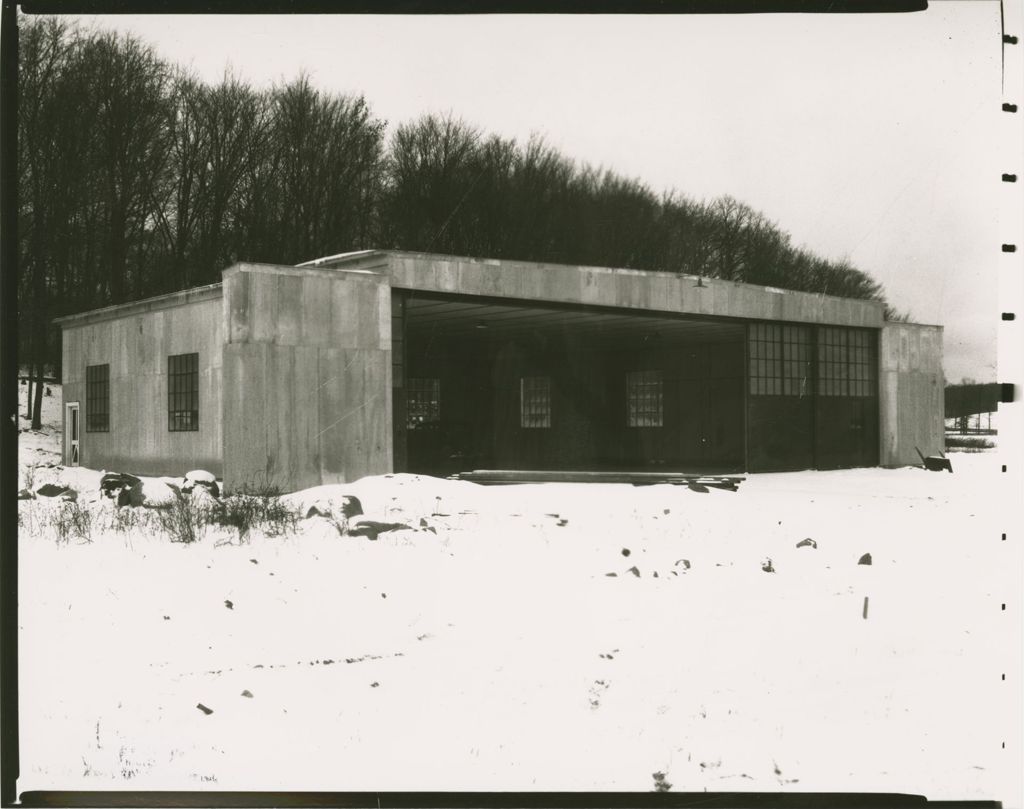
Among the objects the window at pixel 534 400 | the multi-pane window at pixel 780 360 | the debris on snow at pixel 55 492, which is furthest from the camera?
the window at pixel 534 400

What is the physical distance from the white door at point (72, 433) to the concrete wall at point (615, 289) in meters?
9.48

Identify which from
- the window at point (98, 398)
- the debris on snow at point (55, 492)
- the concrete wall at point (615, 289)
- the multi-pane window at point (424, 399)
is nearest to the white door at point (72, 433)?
the window at point (98, 398)

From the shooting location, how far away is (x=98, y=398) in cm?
2094

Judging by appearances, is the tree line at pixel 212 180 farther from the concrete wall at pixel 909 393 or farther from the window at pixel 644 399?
the concrete wall at pixel 909 393

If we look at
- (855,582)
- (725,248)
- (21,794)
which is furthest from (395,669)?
(725,248)

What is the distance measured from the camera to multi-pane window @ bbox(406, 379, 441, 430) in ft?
90.4

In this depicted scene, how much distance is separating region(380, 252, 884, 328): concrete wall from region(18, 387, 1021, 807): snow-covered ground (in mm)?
6854

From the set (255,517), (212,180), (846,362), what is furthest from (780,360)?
(255,517)

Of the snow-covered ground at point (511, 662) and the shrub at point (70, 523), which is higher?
the shrub at point (70, 523)

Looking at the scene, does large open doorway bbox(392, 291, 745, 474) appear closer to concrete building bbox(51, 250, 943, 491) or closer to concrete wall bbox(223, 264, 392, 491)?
concrete building bbox(51, 250, 943, 491)

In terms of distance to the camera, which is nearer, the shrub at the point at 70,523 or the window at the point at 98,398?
the shrub at the point at 70,523

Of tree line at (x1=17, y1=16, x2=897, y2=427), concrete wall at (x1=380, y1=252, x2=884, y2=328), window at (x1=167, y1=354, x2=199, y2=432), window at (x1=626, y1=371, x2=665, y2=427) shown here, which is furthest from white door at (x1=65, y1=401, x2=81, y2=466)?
window at (x1=626, y1=371, x2=665, y2=427)

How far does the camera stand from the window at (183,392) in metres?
18.0

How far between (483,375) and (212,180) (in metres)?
14.4
